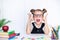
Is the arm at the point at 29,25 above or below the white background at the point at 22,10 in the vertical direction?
below

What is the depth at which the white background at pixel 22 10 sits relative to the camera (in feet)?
5.10

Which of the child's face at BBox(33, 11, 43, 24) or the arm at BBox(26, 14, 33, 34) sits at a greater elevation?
the child's face at BBox(33, 11, 43, 24)

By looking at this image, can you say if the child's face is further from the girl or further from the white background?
the white background

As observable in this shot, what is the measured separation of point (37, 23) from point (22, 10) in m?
0.25

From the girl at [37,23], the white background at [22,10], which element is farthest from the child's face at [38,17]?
the white background at [22,10]

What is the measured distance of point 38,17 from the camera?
1.49 m

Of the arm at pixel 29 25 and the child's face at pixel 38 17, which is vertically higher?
the child's face at pixel 38 17

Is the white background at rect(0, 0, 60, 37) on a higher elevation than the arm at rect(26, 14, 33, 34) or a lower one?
higher

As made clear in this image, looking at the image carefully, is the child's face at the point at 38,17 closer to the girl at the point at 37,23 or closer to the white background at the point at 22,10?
the girl at the point at 37,23

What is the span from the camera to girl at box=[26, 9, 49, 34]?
1.49 metres

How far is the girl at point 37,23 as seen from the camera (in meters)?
1.49

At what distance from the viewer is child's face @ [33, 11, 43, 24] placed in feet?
4.89

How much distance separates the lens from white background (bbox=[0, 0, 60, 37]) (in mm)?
1556

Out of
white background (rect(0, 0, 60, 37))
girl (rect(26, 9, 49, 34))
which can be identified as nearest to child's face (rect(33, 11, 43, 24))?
girl (rect(26, 9, 49, 34))
